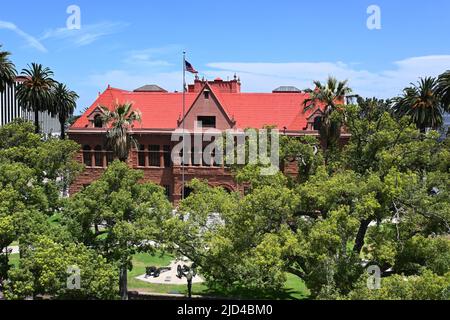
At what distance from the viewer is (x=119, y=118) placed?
43.6 metres

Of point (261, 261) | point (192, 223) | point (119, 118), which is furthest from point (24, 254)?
point (119, 118)

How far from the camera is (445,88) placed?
51.8 metres

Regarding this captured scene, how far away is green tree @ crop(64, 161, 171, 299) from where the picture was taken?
1010 inches

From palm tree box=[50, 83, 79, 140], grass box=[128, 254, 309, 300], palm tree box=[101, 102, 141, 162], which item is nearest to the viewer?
grass box=[128, 254, 309, 300]

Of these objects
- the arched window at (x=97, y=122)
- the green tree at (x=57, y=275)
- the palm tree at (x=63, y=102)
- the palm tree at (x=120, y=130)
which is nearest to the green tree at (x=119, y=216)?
the green tree at (x=57, y=275)

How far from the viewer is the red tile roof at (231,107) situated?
59031mm

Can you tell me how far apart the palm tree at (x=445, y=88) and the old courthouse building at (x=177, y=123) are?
38.4 feet

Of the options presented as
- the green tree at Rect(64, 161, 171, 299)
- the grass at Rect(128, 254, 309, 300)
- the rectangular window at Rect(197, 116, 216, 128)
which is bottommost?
the grass at Rect(128, 254, 309, 300)

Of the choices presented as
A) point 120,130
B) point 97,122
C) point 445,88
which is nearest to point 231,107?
point 97,122

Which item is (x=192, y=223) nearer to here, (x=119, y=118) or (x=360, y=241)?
(x=360, y=241)

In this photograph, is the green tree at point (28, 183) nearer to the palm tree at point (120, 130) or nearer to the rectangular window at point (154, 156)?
the palm tree at point (120, 130)

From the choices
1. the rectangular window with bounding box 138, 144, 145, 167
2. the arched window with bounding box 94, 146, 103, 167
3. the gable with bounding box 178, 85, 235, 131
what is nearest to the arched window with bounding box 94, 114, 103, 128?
the arched window with bounding box 94, 146, 103, 167

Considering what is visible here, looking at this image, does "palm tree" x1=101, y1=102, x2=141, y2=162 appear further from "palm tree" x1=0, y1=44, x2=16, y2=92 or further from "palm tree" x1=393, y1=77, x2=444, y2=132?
"palm tree" x1=393, y1=77, x2=444, y2=132
